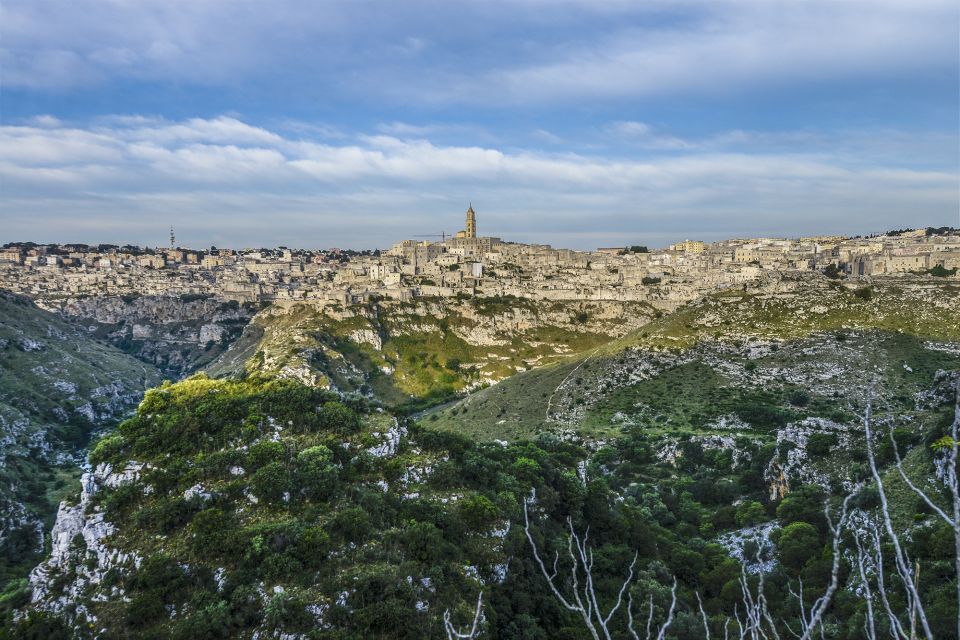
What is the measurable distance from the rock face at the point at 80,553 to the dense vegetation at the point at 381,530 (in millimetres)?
391

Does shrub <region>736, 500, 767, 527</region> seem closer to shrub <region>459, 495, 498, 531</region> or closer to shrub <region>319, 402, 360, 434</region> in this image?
shrub <region>459, 495, 498, 531</region>

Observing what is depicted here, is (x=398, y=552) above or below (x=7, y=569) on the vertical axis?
above

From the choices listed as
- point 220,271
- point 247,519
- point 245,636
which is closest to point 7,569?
point 247,519

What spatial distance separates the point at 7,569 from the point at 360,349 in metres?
57.6

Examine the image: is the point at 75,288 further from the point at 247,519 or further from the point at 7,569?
the point at 247,519

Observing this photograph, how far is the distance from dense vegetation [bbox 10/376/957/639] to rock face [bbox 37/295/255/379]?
9360 cm

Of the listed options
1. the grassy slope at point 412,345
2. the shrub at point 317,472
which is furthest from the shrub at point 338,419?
the grassy slope at point 412,345

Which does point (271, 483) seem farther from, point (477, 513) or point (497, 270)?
point (497, 270)

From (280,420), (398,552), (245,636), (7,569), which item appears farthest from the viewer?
(7,569)

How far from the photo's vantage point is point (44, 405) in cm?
7250

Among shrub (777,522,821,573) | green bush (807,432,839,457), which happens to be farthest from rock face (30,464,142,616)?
green bush (807,432,839,457)

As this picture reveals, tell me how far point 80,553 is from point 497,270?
118 metres

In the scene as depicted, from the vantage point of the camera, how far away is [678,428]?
5188cm

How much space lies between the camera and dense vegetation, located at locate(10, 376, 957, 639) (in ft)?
68.1
